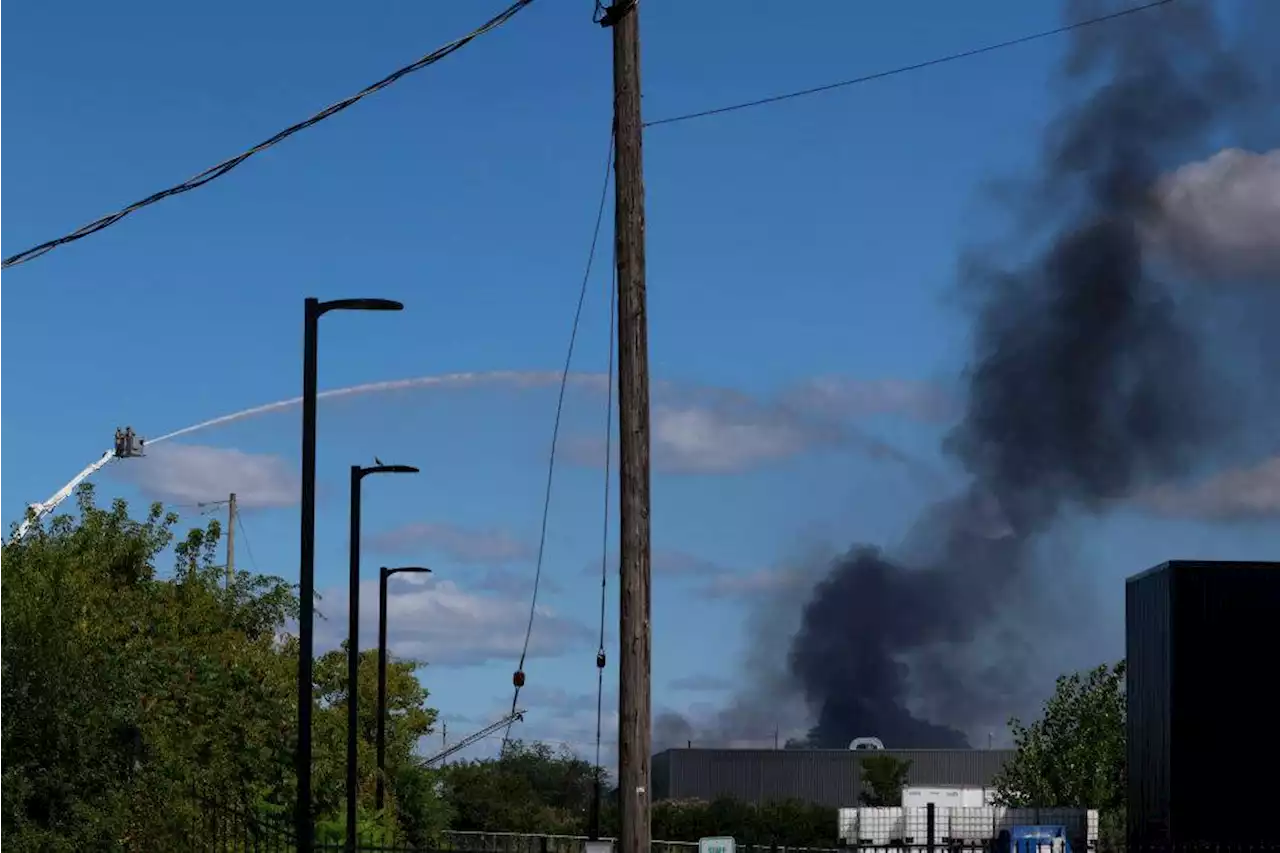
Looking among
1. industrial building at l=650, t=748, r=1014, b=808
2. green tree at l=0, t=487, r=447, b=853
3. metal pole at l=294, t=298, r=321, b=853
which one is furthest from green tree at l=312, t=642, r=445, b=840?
industrial building at l=650, t=748, r=1014, b=808

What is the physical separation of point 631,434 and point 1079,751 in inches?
2712

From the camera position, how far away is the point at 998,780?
9688cm

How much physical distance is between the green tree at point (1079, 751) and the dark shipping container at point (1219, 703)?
5017 cm

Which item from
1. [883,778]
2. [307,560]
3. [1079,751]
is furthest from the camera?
[883,778]

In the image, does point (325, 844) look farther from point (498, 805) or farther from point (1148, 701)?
point (498, 805)

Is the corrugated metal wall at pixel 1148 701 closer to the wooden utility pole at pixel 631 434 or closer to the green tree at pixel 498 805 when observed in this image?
the wooden utility pole at pixel 631 434

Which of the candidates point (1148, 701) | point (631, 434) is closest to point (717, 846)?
point (631, 434)

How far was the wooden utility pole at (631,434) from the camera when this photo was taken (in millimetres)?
18234

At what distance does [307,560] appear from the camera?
2583 cm

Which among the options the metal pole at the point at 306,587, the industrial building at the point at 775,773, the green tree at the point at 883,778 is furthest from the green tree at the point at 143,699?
the industrial building at the point at 775,773

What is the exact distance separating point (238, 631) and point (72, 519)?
11.7m

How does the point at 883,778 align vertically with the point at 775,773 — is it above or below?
above

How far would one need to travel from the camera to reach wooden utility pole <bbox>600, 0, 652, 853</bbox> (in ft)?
59.8

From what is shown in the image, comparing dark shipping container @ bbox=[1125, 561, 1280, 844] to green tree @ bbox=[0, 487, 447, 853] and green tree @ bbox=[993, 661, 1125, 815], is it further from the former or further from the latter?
green tree @ bbox=[993, 661, 1125, 815]
